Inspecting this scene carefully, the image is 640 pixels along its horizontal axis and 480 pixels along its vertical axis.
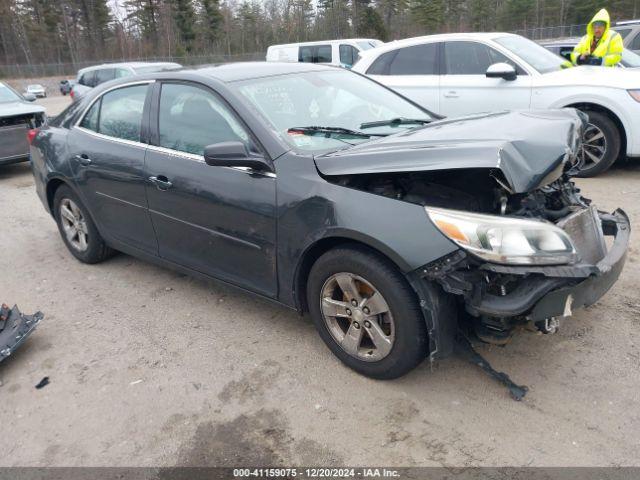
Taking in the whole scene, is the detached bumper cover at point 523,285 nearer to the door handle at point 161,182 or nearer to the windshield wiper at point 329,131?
the windshield wiper at point 329,131

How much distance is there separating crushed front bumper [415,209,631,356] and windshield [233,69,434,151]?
1.10 metres

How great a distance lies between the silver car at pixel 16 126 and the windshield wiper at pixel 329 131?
7.18 meters

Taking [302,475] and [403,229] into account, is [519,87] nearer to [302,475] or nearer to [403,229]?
[403,229]

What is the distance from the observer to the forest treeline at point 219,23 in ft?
169

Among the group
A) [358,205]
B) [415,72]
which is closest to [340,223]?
[358,205]

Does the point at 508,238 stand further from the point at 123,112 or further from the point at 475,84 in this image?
the point at 475,84

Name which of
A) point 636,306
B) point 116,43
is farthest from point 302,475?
point 116,43

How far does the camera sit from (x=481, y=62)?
7.05m

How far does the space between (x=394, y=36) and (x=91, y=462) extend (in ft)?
181

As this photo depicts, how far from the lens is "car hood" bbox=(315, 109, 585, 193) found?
2.40 meters

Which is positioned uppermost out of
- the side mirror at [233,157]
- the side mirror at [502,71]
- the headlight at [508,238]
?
the side mirror at [502,71]

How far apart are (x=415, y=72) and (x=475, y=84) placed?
97cm

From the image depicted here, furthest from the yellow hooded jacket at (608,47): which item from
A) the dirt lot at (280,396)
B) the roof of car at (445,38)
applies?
the dirt lot at (280,396)

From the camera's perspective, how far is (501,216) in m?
2.43
